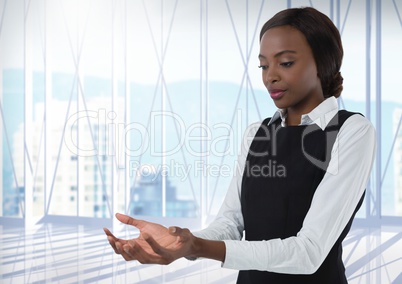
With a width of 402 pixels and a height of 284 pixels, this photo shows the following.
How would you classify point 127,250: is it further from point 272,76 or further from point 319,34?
point 319,34

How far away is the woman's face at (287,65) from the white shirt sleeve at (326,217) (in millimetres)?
120

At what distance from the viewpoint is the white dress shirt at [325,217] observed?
937 mm

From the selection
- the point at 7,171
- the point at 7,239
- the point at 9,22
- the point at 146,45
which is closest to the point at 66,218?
the point at 7,239

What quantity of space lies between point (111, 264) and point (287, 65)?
3227 mm

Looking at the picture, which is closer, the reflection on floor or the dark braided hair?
the dark braided hair

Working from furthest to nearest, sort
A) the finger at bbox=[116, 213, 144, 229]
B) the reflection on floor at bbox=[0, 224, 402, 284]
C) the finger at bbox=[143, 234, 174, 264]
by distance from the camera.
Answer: the reflection on floor at bbox=[0, 224, 402, 284]
the finger at bbox=[116, 213, 144, 229]
the finger at bbox=[143, 234, 174, 264]

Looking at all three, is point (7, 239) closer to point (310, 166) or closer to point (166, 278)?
point (166, 278)

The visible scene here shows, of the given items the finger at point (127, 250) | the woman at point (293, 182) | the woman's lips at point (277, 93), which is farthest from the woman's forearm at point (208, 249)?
the woman's lips at point (277, 93)

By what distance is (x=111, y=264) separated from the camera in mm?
4000

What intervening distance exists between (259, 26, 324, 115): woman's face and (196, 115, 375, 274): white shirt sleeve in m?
0.12

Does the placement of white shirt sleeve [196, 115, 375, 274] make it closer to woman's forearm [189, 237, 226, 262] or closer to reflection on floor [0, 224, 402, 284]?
woman's forearm [189, 237, 226, 262]

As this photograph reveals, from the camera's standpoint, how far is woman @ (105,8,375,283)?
0.94 meters

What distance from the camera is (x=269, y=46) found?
1.08 m

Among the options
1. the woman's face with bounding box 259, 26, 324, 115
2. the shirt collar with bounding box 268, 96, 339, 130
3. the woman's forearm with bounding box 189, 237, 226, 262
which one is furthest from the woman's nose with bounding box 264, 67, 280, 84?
the woman's forearm with bounding box 189, 237, 226, 262
